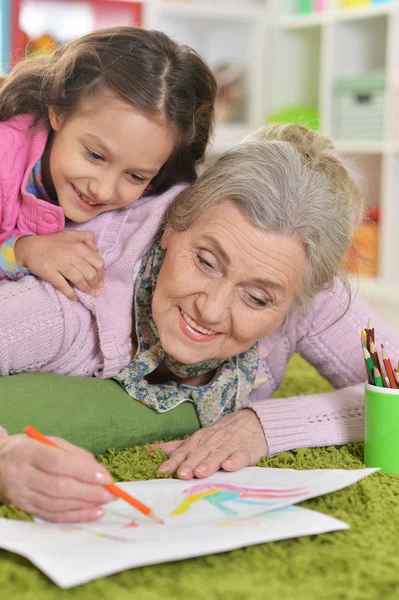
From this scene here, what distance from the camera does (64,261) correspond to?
1.60m

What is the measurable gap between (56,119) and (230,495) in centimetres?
96

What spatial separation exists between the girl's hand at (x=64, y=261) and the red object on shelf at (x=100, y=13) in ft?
10.7

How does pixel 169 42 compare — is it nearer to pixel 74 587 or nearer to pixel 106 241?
pixel 106 241

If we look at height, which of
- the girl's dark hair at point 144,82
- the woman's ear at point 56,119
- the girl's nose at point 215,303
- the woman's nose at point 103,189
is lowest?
the girl's nose at point 215,303

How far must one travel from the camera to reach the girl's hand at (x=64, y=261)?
159cm

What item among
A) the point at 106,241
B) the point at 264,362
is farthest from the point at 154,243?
the point at 264,362

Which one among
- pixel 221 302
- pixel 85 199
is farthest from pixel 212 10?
pixel 221 302

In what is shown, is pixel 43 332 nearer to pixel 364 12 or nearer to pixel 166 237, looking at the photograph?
Result: pixel 166 237

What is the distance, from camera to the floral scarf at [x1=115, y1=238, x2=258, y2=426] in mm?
1638

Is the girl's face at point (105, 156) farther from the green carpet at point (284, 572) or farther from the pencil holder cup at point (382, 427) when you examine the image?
the green carpet at point (284, 572)

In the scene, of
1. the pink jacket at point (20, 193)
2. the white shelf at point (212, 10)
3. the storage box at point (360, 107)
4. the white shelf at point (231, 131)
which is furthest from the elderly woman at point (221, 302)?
the white shelf at point (212, 10)

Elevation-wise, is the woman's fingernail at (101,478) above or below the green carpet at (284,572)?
above

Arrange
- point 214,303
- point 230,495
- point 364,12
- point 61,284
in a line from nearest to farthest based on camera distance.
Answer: point 230,495, point 214,303, point 61,284, point 364,12

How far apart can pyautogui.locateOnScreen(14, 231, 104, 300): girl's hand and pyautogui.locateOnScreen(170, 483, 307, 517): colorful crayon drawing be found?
487 millimetres
